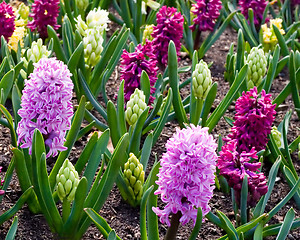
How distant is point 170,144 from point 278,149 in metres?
1.18

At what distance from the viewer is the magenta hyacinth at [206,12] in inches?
141

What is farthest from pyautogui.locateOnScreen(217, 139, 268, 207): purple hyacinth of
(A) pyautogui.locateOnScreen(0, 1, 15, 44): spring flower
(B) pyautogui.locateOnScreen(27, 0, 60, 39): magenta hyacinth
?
(B) pyautogui.locateOnScreen(27, 0, 60, 39): magenta hyacinth

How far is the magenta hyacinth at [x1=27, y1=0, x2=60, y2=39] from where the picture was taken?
133 inches

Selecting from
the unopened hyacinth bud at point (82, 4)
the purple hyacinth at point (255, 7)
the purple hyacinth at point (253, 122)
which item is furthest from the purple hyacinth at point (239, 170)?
the purple hyacinth at point (255, 7)

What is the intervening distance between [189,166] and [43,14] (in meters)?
2.00

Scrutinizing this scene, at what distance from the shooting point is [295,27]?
399cm

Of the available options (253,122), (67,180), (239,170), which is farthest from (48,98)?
(253,122)

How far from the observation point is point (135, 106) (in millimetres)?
2516

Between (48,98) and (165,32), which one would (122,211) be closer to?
(48,98)

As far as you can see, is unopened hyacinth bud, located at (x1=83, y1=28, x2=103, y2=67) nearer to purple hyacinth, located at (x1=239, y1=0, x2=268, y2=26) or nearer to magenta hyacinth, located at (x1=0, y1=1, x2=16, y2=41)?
magenta hyacinth, located at (x1=0, y1=1, x2=16, y2=41)

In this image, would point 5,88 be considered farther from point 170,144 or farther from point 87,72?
point 170,144

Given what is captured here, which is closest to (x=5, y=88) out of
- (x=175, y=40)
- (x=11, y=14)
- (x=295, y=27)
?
(x=11, y=14)

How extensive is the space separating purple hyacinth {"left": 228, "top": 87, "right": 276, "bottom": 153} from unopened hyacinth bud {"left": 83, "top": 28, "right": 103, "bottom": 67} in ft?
3.07

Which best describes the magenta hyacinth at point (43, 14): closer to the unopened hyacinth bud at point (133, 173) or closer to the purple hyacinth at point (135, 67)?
the purple hyacinth at point (135, 67)
